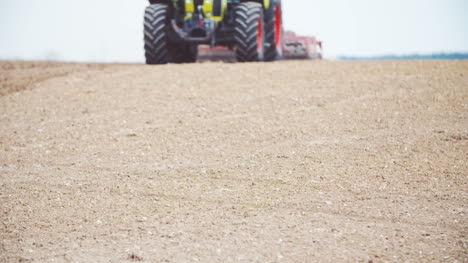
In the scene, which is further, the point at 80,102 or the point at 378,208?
the point at 80,102

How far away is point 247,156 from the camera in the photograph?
5469mm

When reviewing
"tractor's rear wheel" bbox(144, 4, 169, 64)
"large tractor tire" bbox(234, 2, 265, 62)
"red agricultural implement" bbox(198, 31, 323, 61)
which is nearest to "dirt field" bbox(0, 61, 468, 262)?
"large tractor tire" bbox(234, 2, 265, 62)

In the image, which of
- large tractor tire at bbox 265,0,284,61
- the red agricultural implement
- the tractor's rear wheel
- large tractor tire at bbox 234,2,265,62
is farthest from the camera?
the red agricultural implement

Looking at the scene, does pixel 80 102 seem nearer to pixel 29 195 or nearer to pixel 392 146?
pixel 29 195

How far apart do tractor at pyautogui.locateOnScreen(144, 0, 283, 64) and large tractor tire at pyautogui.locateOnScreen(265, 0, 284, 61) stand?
2.90ft

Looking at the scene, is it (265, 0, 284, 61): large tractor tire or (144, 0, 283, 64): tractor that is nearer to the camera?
(144, 0, 283, 64): tractor

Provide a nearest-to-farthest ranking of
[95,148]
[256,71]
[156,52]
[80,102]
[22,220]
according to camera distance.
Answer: [22,220], [95,148], [80,102], [256,71], [156,52]

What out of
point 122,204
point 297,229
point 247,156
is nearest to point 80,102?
point 247,156

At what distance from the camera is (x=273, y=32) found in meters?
13.2

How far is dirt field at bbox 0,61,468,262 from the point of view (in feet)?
11.5

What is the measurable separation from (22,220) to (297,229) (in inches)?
82.1

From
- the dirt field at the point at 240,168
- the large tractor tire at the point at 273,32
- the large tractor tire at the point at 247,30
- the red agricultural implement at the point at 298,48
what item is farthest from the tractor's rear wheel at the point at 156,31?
the red agricultural implement at the point at 298,48

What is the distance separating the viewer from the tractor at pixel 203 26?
36.2 ft

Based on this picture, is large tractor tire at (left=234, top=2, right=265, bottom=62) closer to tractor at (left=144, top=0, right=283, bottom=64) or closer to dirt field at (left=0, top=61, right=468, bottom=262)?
tractor at (left=144, top=0, right=283, bottom=64)
